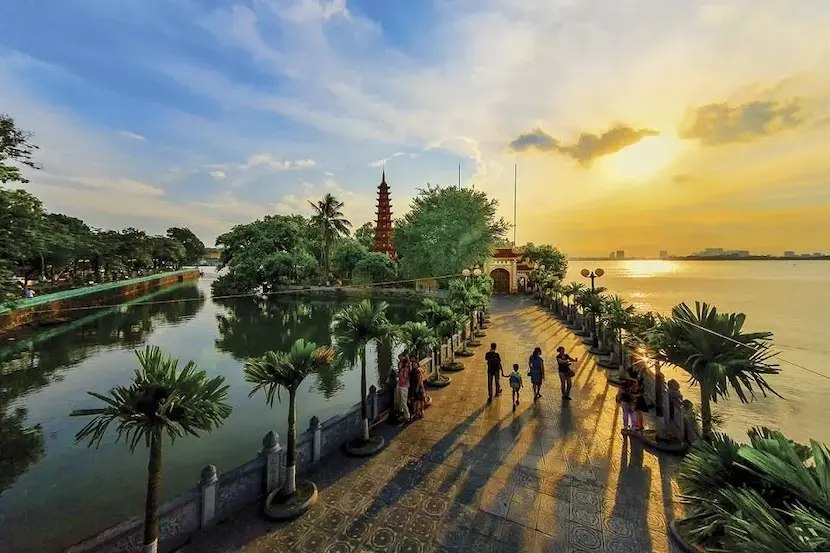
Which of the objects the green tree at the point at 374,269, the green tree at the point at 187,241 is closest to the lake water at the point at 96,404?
the green tree at the point at 374,269

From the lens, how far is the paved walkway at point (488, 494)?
5.56m

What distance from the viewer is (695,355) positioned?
6547 millimetres

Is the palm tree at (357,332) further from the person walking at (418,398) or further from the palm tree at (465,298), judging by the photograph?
the palm tree at (465,298)

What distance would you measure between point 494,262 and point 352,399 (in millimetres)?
32761

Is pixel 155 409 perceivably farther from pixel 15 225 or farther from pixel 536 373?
pixel 15 225

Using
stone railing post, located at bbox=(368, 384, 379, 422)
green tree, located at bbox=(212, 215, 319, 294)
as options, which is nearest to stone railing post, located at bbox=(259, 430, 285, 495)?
stone railing post, located at bbox=(368, 384, 379, 422)

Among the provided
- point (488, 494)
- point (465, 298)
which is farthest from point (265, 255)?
point (488, 494)

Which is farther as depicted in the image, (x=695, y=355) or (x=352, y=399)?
(x=352, y=399)

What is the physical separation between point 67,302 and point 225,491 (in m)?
44.4

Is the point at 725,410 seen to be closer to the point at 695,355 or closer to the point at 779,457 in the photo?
the point at 695,355

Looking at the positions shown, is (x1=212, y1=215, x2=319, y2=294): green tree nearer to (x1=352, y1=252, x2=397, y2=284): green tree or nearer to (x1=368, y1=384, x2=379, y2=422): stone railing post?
(x1=352, y1=252, x2=397, y2=284): green tree

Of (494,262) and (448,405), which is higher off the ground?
(494,262)

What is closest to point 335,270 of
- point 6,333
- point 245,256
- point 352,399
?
point 245,256

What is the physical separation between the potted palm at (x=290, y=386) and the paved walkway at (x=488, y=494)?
268 millimetres
